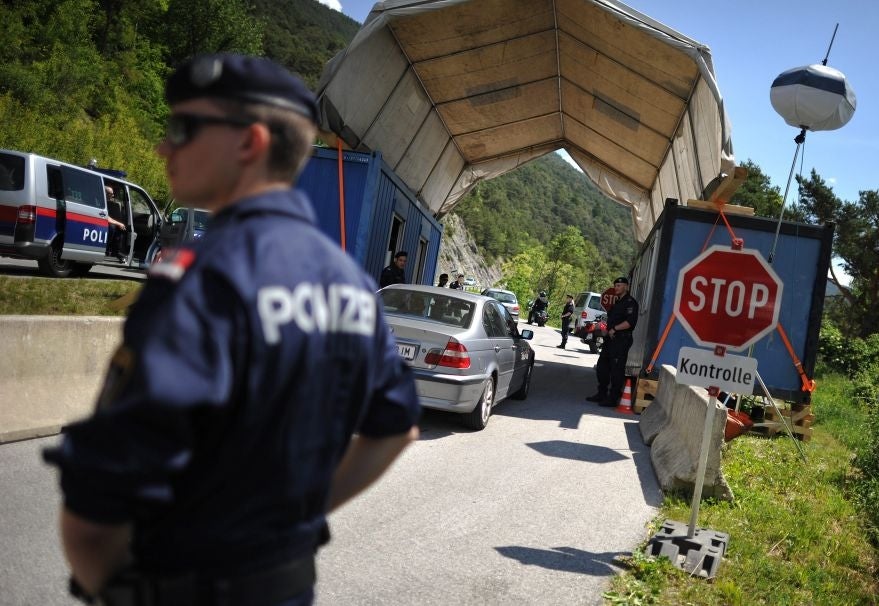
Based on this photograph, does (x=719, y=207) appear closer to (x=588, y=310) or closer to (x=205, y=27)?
(x=588, y=310)

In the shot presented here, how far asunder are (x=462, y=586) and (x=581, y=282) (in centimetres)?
10194

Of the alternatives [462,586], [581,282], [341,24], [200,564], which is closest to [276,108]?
[200,564]

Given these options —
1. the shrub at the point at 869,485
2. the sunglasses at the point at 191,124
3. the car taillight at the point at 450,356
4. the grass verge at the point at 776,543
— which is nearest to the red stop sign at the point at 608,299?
the grass verge at the point at 776,543

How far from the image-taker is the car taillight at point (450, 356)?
8.27 metres

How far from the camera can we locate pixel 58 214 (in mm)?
12188

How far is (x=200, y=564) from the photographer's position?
137 centimetres

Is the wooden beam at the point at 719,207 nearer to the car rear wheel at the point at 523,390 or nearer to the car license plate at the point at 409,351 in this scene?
the car rear wheel at the point at 523,390

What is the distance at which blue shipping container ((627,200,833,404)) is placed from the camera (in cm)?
1145

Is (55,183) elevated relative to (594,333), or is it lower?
elevated

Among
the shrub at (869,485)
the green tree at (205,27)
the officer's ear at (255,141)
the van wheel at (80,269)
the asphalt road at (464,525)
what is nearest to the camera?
the officer's ear at (255,141)

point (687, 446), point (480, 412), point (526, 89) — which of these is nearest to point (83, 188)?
point (480, 412)

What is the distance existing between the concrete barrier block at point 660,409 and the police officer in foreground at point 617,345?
1.75m

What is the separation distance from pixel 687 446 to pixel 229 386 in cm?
655

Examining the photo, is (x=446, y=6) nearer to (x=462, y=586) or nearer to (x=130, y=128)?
(x=462, y=586)
